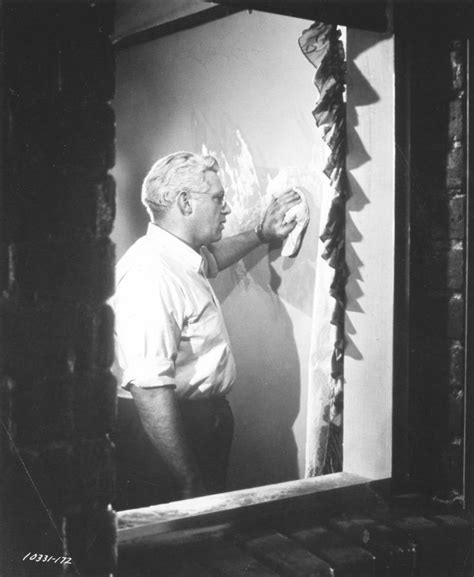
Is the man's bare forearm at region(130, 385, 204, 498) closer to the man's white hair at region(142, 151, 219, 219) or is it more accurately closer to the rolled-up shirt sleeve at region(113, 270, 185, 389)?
the rolled-up shirt sleeve at region(113, 270, 185, 389)

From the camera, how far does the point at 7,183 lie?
100 cm

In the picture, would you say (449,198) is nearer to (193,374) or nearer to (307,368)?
(307,368)

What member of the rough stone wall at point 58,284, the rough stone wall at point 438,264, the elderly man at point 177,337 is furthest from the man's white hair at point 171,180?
the rough stone wall at point 58,284

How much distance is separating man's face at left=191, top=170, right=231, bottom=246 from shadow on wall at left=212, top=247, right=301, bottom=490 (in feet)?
0.50

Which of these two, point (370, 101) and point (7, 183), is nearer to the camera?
point (7, 183)

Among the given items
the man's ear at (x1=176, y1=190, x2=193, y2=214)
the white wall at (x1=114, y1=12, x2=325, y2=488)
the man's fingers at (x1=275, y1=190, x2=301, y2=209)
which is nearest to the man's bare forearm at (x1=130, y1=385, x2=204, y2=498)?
the white wall at (x1=114, y1=12, x2=325, y2=488)

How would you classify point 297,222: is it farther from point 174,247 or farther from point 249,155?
point 174,247

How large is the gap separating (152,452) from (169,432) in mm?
85

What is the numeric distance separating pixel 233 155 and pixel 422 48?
65 centimetres

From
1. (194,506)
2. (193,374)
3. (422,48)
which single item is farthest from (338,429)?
(422,48)

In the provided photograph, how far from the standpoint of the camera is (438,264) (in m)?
1.59

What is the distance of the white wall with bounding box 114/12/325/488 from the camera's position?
77.1 inches

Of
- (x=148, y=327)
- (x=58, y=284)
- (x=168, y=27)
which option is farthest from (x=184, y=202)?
(x=58, y=284)

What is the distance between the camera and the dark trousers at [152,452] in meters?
1.76
